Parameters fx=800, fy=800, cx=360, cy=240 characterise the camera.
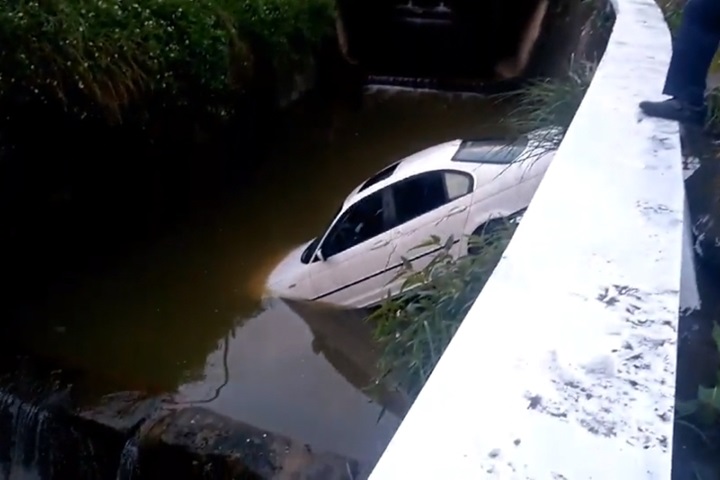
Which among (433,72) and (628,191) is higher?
(628,191)

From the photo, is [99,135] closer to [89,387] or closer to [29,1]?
[29,1]

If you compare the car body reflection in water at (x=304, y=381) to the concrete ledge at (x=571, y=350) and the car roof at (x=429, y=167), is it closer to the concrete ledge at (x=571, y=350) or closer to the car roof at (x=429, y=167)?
the car roof at (x=429, y=167)

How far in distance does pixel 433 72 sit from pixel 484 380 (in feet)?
52.6

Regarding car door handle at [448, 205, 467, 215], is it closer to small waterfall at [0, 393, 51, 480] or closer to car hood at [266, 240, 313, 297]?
car hood at [266, 240, 313, 297]

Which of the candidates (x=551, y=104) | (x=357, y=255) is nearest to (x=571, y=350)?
(x=551, y=104)

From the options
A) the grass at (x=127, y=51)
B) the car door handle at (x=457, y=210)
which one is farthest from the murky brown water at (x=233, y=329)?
the grass at (x=127, y=51)

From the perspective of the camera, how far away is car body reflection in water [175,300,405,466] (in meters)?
4.66

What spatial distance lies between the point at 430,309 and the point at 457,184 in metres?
2.26

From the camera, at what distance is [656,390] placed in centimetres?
154

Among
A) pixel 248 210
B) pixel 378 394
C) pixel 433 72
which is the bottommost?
pixel 433 72

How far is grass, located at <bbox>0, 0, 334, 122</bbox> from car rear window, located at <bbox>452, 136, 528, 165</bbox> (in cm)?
344

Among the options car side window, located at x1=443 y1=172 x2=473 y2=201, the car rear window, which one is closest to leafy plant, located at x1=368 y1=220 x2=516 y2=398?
the car rear window

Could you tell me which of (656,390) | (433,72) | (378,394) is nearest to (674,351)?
(656,390)

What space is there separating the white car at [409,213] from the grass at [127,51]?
2.50 meters
